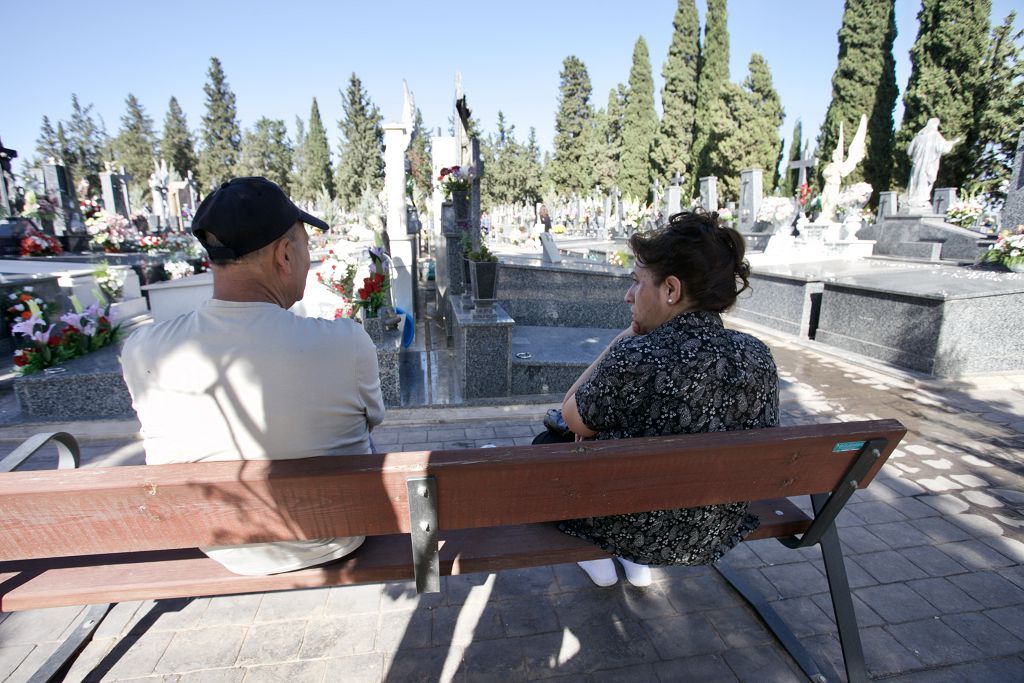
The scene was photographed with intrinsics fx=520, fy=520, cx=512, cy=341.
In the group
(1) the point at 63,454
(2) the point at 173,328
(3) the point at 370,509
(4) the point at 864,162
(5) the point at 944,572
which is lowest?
(5) the point at 944,572

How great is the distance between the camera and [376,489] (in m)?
1.35

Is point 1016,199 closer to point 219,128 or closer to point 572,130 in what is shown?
point 572,130

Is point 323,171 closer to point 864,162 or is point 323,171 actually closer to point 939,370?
point 864,162

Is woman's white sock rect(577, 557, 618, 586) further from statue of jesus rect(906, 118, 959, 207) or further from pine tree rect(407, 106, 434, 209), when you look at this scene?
statue of jesus rect(906, 118, 959, 207)

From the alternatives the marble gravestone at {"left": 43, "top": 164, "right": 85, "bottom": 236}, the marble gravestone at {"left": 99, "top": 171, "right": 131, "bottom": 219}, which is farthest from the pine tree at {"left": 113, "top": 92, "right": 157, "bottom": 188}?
the marble gravestone at {"left": 43, "top": 164, "right": 85, "bottom": 236}

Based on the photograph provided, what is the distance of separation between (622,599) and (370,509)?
150 centimetres

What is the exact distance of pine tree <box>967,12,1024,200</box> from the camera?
21531 mm

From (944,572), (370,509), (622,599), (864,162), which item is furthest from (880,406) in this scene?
(864,162)

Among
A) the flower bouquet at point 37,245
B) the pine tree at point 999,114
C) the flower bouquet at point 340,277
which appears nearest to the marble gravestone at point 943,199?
the pine tree at point 999,114

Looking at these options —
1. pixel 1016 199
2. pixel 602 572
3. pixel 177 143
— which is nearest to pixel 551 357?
pixel 602 572

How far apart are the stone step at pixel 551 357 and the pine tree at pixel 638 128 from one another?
1276 inches

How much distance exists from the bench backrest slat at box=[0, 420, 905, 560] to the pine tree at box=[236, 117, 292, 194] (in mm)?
57063

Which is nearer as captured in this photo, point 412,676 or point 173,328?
point 173,328

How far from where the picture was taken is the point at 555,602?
2.33 m
